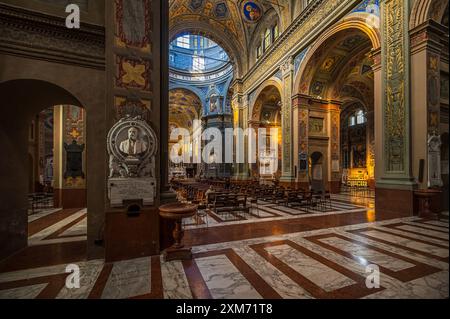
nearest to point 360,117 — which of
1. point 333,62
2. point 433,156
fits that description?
point 333,62

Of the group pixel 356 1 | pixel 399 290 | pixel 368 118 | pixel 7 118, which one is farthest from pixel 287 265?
pixel 368 118

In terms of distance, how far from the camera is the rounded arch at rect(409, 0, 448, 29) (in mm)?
6262

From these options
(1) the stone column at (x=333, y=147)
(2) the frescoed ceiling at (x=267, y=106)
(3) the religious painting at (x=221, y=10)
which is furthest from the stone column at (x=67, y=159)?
(1) the stone column at (x=333, y=147)

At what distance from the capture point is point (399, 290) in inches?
106

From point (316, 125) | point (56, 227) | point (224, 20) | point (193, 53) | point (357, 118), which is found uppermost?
point (193, 53)

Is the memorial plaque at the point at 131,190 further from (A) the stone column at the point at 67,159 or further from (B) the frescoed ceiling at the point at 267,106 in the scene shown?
(B) the frescoed ceiling at the point at 267,106

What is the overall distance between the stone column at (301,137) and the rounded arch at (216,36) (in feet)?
31.2

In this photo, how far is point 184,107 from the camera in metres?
36.7

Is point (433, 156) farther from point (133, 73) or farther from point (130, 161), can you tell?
point (133, 73)

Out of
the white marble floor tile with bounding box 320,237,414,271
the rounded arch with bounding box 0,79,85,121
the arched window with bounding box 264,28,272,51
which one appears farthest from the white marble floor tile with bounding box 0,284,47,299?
the arched window with bounding box 264,28,272,51

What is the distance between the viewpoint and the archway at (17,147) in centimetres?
411

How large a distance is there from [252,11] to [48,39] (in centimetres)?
1660

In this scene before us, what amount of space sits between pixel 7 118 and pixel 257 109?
16.8m

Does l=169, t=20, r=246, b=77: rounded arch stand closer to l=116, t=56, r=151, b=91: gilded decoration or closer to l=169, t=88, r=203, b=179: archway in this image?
l=169, t=88, r=203, b=179: archway
